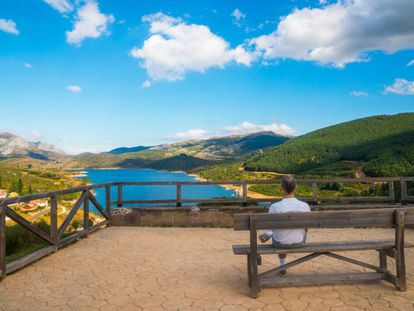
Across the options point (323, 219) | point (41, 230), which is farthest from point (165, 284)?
point (41, 230)

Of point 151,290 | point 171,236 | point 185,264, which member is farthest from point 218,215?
point 151,290

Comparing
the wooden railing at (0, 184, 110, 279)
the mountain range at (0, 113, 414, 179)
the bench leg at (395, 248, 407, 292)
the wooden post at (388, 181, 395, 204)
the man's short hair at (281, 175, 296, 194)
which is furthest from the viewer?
the mountain range at (0, 113, 414, 179)

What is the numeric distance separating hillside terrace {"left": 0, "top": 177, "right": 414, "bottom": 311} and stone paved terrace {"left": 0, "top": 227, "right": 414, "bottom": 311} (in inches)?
0.4

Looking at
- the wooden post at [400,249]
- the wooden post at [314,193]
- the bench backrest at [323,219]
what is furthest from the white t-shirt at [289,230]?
the wooden post at [314,193]

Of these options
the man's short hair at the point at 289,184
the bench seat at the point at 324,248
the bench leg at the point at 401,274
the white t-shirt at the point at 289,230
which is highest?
the man's short hair at the point at 289,184

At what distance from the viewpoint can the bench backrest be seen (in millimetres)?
3729

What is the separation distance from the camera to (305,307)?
11.4 feet

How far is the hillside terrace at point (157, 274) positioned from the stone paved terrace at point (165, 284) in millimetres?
11

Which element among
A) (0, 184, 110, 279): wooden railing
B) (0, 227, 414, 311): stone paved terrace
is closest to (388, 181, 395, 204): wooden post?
(0, 227, 414, 311): stone paved terrace

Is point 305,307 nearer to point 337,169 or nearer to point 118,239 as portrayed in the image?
point 118,239

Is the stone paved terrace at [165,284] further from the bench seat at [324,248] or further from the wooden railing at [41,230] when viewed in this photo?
the bench seat at [324,248]

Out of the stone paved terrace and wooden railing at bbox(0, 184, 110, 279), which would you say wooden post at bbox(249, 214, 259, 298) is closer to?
the stone paved terrace

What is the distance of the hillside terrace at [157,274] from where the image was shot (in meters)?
3.67

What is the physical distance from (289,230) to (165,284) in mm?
1776
